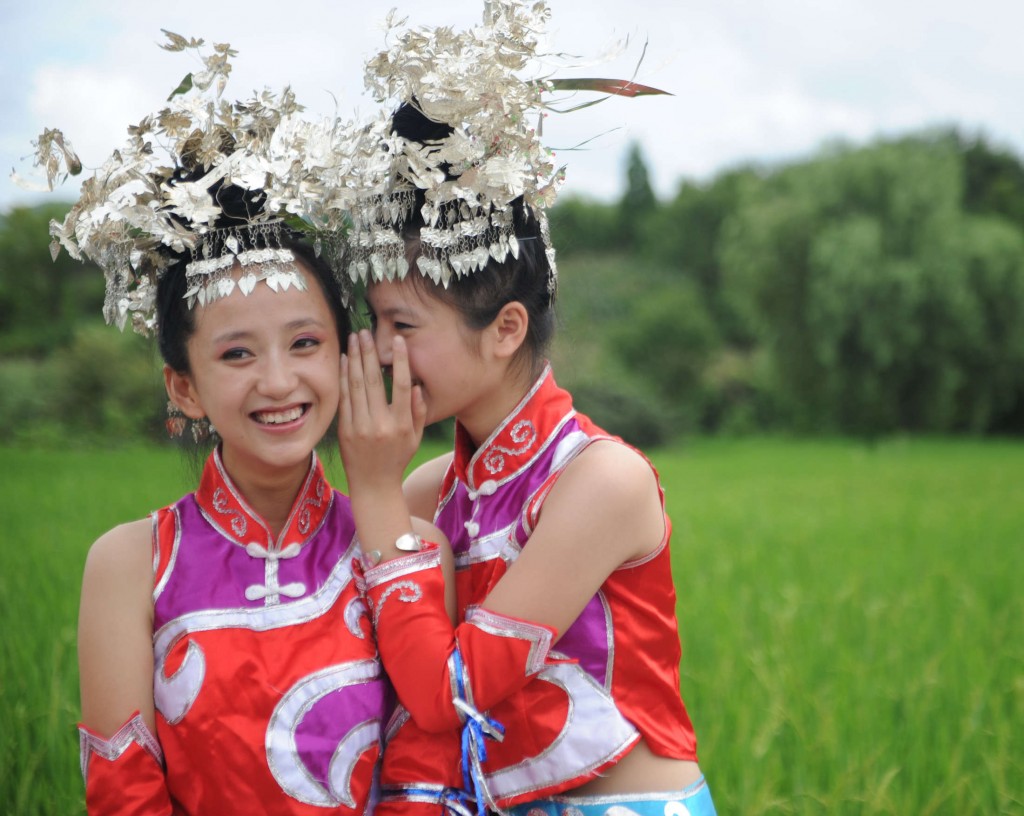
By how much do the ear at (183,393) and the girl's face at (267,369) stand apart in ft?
0.18

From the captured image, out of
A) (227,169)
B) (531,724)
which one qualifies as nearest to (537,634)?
(531,724)

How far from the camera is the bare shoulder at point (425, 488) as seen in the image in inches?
83.0

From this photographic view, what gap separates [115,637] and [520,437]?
0.76 m

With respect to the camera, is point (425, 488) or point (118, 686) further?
point (425, 488)

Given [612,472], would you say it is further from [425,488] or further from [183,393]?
[183,393]

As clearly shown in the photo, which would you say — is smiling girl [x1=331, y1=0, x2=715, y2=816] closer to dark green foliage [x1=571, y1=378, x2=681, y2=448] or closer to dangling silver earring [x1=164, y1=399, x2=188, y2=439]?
dangling silver earring [x1=164, y1=399, x2=188, y2=439]

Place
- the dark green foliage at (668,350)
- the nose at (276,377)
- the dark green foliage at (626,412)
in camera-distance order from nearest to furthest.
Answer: the nose at (276,377) < the dark green foliage at (626,412) < the dark green foliage at (668,350)

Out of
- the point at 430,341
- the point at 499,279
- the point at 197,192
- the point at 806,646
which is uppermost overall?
the point at 197,192

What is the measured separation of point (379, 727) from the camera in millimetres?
1668

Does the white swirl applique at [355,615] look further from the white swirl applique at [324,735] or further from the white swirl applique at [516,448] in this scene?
the white swirl applique at [516,448]

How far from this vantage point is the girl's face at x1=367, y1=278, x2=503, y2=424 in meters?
1.78

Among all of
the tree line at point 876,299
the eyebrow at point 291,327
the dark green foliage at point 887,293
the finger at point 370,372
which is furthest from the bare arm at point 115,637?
the dark green foliage at point 887,293

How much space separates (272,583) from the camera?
1.66 metres

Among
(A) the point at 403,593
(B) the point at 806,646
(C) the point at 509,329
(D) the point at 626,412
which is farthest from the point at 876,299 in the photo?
(A) the point at 403,593
